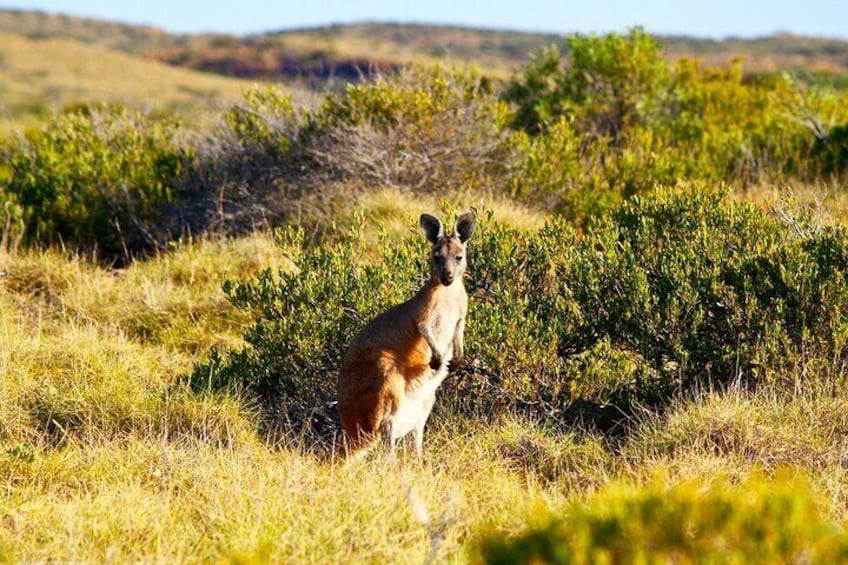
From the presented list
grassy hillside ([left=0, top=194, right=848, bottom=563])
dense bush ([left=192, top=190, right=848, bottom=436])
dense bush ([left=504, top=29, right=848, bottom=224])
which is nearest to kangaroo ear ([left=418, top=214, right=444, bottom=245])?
dense bush ([left=192, top=190, right=848, bottom=436])

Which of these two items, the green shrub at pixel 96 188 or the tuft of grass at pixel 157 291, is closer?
the tuft of grass at pixel 157 291

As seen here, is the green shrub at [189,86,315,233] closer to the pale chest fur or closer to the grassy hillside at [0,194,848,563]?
the grassy hillside at [0,194,848,563]

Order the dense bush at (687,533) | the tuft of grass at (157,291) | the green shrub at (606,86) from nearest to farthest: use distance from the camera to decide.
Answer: the dense bush at (687,533) → the tuft of grass at (157,291) → the green shrub at (606,86)

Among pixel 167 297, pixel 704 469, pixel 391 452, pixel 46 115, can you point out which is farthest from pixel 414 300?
pixel 46 115

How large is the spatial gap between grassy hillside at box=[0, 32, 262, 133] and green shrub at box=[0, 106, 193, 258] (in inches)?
1449

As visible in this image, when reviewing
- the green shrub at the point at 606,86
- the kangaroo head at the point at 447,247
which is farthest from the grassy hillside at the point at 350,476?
the green shrub at the point at 606,86

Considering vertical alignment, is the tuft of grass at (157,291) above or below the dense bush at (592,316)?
below

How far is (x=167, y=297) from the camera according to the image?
8.00 meters

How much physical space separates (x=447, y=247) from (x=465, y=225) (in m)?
0.19

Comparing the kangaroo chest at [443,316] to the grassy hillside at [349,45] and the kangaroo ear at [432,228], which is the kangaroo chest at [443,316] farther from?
the grassy hillside at [349,45]

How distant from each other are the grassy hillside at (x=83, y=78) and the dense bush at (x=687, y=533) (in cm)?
4631

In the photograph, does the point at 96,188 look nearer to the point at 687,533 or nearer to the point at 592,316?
the point at 592,316

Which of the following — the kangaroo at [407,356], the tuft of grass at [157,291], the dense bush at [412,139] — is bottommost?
the tuft of grass at [157,291]

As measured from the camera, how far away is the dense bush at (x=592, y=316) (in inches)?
230
